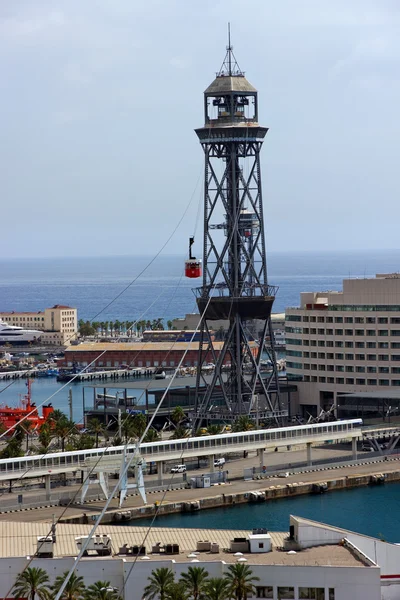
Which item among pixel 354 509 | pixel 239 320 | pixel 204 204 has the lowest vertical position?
pixel 354 509

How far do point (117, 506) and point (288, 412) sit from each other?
1109 inches

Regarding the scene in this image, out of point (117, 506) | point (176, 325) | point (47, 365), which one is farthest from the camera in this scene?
point (176, 325)

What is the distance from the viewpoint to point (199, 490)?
208ft

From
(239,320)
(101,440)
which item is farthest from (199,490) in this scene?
(239,320)

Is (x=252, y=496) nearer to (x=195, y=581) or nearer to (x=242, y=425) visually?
(x=242, y=425)

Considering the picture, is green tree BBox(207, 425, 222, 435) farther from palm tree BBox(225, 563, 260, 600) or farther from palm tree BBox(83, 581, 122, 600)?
palm tree BBox(83, 581, 122, 600)

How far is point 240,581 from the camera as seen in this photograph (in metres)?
35.8

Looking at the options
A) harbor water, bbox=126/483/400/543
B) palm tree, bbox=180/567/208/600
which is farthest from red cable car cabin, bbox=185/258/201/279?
palm tree, bbox=180/567/208/600

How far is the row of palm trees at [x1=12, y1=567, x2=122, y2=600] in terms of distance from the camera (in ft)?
116

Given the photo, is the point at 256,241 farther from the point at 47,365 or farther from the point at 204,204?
the point at 47,365

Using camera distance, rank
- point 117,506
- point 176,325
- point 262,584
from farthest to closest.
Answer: point 176,325 → point 117,506 → point 262,584

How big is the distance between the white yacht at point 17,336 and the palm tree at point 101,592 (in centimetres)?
13395

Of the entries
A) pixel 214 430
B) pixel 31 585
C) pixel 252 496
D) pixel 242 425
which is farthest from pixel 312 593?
pixel 242 425

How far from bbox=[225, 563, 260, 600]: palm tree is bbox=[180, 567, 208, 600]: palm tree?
1.96ft
